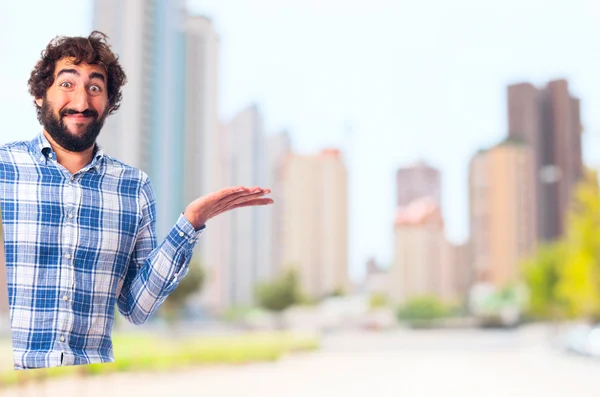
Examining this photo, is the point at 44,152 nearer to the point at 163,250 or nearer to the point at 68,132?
the point at 68,132

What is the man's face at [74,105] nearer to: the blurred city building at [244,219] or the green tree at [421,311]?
the blurred city building at [244,219]

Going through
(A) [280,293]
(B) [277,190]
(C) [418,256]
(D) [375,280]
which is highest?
(B) [277,190]

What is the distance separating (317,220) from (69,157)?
2385 cm

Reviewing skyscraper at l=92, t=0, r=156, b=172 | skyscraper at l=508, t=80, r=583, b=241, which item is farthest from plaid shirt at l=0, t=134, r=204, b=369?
skyscraper at l=508, t=80, r=583, b=241

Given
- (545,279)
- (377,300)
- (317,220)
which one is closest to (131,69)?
(545,279)

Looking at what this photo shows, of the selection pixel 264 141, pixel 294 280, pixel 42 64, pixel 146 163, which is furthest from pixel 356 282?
pixel 42 64

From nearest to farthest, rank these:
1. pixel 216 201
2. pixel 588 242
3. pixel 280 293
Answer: pixel 216 201, pixel 588 242, pixel 280 293

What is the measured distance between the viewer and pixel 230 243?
2094 centimetres

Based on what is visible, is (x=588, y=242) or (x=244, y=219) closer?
(x=588, y=242)

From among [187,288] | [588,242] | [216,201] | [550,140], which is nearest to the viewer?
[216,201]

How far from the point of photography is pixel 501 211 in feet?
88.5

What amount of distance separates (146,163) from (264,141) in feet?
33.0

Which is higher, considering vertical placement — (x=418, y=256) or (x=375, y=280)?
(x=418, y=256)

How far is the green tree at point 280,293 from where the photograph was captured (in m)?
15.8
